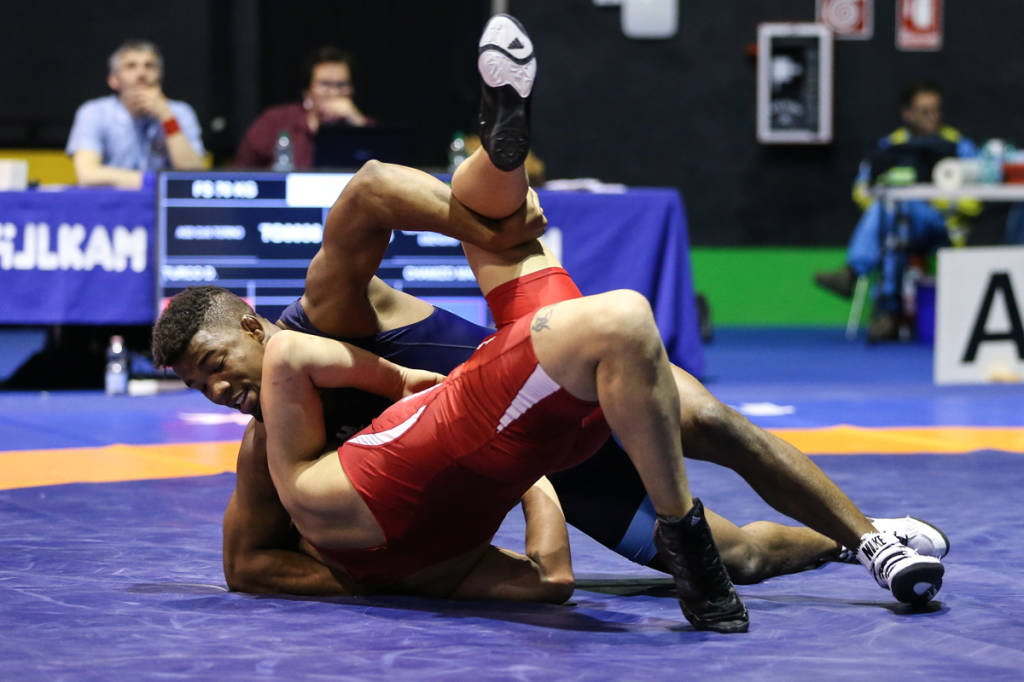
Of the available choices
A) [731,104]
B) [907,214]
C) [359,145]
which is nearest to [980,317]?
[907,214]

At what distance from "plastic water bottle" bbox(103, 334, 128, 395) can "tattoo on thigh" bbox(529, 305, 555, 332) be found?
14.2 ft

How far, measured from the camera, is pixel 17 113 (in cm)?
988

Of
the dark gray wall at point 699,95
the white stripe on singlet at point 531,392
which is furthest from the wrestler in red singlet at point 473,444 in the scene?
the dark gray wall at point 699,95

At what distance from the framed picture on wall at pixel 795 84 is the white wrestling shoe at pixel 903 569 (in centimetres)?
842

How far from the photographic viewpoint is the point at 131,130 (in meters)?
6.94

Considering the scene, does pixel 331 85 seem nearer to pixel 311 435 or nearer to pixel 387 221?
pixel 387 221

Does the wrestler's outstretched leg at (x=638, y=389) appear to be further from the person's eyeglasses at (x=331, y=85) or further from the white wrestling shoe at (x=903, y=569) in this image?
the person's eyeglasses at (x=331, y=85)

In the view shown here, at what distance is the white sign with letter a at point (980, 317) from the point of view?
22.2 ft

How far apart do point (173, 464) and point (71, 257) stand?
207 centimetres

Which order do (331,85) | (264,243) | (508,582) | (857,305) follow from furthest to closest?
(857,305), (331,85), (264,243), (508,582)

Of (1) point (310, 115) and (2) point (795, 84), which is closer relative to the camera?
(1) point (310, 115)

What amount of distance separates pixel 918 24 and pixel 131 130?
6.30 meters

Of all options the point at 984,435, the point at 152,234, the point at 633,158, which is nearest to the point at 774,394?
the point at 984,435

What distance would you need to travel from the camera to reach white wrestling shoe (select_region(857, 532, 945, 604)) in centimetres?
265
